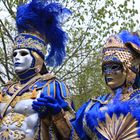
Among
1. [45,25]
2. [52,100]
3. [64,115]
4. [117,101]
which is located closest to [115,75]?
[117,101]

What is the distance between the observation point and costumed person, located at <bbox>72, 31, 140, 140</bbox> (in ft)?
12.8

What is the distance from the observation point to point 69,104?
5.20 metres

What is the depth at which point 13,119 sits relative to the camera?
514 cm

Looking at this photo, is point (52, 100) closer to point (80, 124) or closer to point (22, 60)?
point (80, 124)

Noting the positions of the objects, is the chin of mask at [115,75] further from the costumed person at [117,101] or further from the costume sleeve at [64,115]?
the costume sleeve at [64,115]

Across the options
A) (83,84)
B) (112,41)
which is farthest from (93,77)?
(112,41)

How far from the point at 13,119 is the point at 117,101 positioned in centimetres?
143

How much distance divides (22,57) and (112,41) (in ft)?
4.38

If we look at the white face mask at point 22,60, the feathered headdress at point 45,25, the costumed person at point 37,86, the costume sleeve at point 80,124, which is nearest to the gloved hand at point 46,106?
the costumed person at point 37,86

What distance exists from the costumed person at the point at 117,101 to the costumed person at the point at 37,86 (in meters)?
0.51

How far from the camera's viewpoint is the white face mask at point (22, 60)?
5379 millimetres

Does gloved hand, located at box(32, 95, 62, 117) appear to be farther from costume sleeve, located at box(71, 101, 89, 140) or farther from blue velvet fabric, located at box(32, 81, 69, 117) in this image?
costume sleeve, located at box(71, 101, 89, 140)

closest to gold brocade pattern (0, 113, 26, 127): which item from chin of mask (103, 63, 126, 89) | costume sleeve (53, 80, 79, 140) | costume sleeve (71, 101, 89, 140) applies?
costume sleeve (53, 80, 79, 140)

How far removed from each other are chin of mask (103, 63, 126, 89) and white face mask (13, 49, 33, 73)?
1.35 meters
